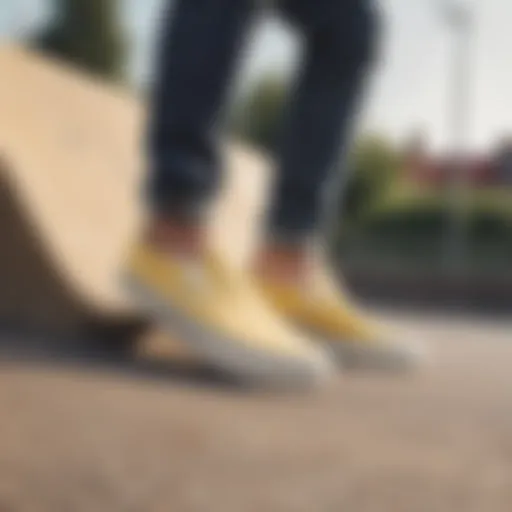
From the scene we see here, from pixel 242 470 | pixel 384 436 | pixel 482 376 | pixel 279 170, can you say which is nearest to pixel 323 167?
pixel 279 170

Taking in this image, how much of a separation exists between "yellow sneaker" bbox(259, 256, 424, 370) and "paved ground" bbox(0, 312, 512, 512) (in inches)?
6.2

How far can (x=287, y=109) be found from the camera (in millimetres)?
1438

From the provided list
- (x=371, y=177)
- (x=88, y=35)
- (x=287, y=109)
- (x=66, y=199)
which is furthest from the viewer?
(x=371, y=177)

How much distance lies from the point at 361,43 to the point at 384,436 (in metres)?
0.54

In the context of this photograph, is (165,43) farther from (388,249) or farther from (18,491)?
(388,249)

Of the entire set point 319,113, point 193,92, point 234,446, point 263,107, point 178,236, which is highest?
point 263,107

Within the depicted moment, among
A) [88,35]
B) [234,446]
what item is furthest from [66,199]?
[88,35]

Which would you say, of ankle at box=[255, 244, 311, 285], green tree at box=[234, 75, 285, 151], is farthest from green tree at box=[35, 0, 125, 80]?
ankle at box=[255, 244, 311, 285]

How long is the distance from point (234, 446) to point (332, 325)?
0.56 metres

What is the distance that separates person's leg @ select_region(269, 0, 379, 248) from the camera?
4.45ft

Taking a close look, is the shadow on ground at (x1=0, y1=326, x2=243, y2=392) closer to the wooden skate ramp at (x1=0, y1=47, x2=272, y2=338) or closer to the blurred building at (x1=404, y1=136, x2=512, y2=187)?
the wooden skate ramp at (x1=0, y1=47, x2=272, y2=338)

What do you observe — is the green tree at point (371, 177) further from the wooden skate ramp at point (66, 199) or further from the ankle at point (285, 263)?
the ankle at point (285, 263)

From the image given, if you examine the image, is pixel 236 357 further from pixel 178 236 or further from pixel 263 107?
pixel 263 107

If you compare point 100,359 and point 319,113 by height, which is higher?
point 319,113
